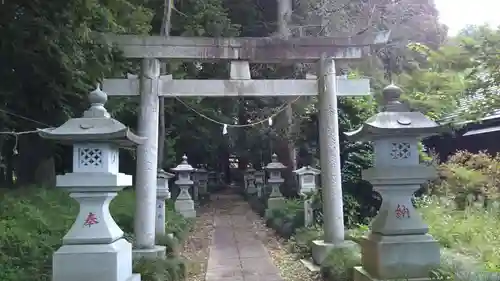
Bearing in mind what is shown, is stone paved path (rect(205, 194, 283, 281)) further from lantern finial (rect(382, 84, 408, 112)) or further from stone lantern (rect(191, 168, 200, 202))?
stone lantern (rect(191, 168, 200, 202))

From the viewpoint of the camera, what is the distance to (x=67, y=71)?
8930 mm

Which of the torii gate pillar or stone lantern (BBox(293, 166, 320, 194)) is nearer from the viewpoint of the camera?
the torii gate pillar

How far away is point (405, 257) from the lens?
21.4 ft

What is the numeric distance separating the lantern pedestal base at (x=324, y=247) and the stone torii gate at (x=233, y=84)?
0.04m

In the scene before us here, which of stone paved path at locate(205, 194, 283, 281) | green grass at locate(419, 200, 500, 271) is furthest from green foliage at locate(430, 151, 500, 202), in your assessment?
stone paved path at locate(205, 194, 283, 281)

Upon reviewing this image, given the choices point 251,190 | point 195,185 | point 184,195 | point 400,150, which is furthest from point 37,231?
point 251,190

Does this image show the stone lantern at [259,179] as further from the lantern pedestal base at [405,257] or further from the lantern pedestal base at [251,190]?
the lantern pedestal base at [405,257]

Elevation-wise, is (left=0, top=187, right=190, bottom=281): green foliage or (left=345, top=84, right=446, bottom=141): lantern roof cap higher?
(left=345, top=84, right=446, bottom=141): lantern roof cap

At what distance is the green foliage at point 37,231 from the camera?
23.1 ft

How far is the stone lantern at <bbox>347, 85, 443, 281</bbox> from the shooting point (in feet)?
21.4

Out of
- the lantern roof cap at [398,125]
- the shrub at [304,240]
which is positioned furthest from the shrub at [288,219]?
the lantern roof cap at [398,125]

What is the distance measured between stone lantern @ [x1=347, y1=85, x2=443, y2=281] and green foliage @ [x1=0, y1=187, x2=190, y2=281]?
3420mm

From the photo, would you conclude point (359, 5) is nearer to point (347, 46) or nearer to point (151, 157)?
point (347, 46)

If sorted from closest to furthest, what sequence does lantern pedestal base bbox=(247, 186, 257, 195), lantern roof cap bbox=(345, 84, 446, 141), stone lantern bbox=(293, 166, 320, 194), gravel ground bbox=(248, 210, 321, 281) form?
lantern roof cap bbox=(345, 84, 446, 141) → gravel ground bbox=(248, 210, 321, 281) → stone lantern bbox=(293, 166, 320, 194) → lantern pedestal base bbox=(247, 186, 257, 195)
